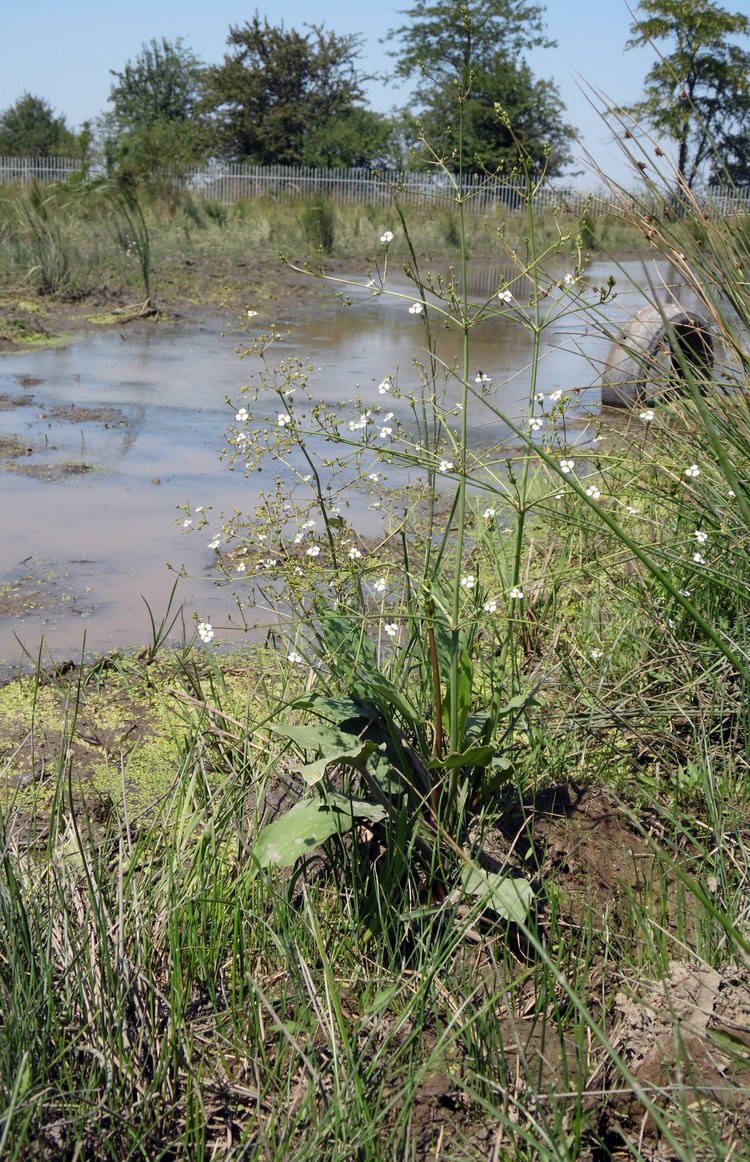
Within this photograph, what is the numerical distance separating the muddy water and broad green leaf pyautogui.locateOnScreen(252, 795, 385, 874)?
1.84ft

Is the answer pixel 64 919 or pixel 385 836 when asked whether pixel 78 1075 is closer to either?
pixel 64 919

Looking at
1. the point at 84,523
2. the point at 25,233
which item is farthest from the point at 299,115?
the point at 84,523

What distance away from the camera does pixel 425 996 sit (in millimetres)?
1562

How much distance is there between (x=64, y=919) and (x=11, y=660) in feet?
6.28

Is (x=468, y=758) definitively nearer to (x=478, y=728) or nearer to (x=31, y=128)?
(x=478, y=728)

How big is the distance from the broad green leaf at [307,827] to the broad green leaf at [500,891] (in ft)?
0.63

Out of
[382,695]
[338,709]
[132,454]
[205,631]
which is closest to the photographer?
[382,695]

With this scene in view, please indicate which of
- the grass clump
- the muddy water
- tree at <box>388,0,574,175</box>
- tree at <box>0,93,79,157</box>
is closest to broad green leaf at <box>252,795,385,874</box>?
the grass clump

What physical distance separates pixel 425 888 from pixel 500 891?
0.19 m

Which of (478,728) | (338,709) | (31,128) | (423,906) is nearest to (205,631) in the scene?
(338,709)

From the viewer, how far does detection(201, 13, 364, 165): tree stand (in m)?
46.4

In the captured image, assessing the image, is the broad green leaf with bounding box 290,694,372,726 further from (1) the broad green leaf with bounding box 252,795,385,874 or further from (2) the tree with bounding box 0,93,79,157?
(2) the tree with bounding box 0,93,79,157

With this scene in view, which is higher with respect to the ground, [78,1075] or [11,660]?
[78,1075]

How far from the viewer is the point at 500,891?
180 centimetres
